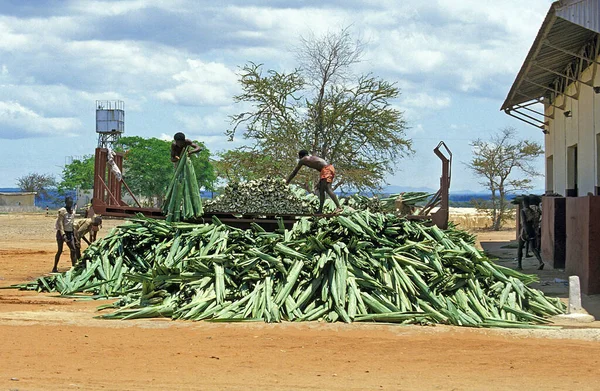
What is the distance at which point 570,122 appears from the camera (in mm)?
21984

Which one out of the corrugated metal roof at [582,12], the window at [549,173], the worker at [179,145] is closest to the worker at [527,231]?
the corrugated metal roof at [582,12]

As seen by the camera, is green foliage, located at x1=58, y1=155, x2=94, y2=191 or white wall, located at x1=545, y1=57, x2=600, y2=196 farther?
green foliage, located at x1=58, y1=155, x2=94, y2=191

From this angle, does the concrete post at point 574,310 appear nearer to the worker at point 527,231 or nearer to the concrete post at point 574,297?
the concrete post at point 574,297

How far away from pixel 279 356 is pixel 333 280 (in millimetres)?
2808

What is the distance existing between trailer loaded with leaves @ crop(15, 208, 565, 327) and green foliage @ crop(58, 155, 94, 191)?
56596 mm

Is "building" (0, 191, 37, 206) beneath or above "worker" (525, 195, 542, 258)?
above

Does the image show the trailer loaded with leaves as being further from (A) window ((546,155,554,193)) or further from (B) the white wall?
(A) window ((546,155,554,193))

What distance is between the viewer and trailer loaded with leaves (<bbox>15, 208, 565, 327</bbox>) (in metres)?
11.5

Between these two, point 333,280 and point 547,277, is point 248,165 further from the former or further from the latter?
point 333,280

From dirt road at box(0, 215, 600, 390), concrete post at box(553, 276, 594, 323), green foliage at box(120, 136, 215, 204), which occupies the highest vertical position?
green foliage at box(120, 136, 215, 204)

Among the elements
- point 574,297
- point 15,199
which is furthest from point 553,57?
point 15,199

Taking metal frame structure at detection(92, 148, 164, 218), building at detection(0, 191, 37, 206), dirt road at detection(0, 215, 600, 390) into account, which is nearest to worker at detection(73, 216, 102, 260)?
metal frame structure at detection(92, 148, 164, 218)

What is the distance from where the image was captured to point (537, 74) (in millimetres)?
21125

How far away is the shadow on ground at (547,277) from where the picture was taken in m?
13.4
